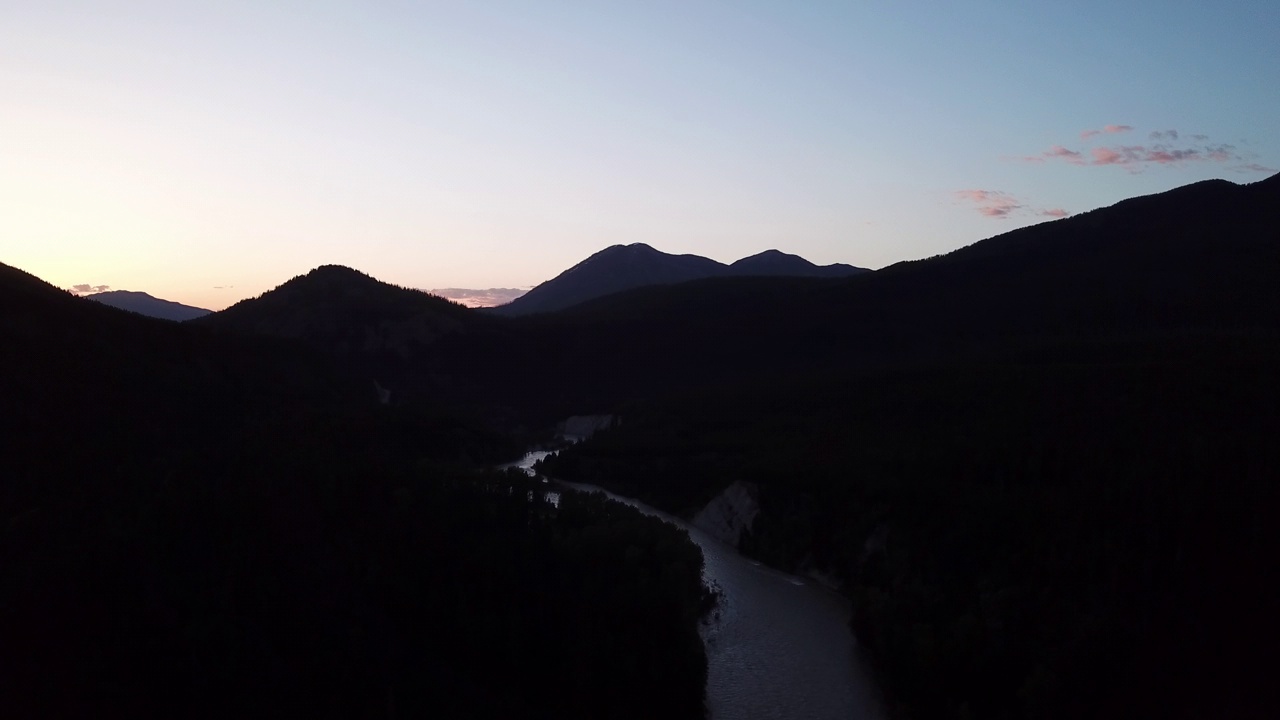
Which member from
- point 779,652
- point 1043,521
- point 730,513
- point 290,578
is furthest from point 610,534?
point 730,513

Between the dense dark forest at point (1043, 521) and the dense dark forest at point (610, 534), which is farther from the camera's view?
the dense dark forest at point (1043, 521)

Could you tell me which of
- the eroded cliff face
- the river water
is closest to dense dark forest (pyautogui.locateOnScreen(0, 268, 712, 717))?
the river water

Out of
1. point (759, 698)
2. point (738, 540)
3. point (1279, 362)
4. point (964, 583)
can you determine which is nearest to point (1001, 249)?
point (1279, 362)

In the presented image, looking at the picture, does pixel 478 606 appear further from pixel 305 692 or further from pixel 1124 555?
pixel 1124 555

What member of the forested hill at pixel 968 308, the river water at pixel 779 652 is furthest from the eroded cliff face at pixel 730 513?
the forested hill at pixel 968 308

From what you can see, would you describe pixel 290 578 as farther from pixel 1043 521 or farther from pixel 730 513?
pixel 730 513

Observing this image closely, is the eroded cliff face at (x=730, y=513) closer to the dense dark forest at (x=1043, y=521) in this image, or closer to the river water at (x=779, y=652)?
the dense dark forest at (x=1043, y=521)

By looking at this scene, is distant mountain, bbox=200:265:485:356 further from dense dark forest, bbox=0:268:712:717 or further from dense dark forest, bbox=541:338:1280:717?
dense dark forest, bbox=0:268:712:717
